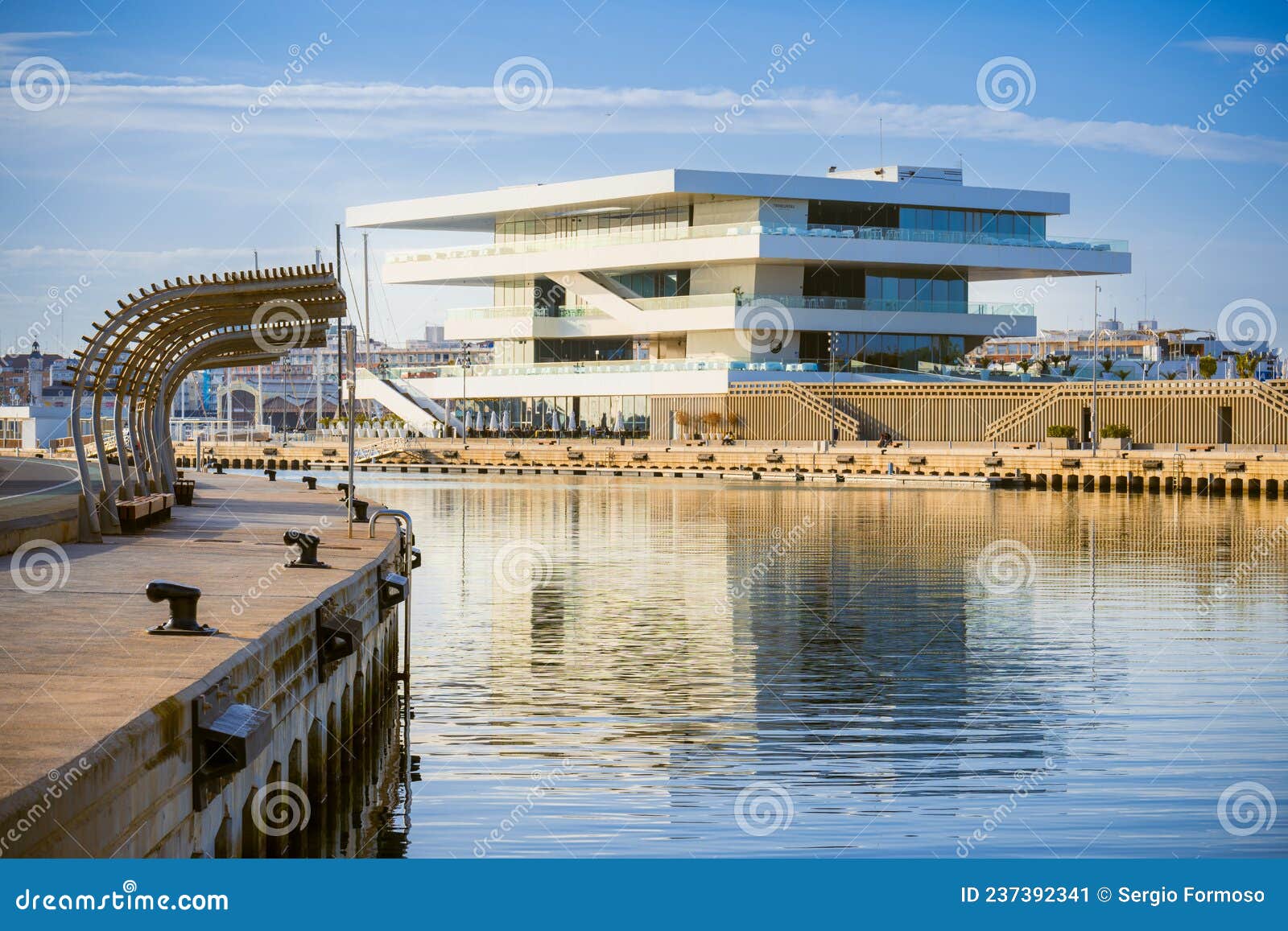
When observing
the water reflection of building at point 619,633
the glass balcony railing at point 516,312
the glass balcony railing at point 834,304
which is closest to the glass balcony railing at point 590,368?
the glass balcony railing at point 516,312

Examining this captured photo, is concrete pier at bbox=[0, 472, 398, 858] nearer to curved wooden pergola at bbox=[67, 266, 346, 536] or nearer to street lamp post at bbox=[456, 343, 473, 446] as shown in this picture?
curved wooden pergola at bbox=[67, 266, 346, 536]

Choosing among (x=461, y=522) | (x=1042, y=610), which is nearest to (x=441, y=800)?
(x=1042, y=610)

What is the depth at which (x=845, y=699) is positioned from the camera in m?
24.4

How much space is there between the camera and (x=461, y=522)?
200 ft

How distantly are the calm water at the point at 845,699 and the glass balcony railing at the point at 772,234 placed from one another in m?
58.9

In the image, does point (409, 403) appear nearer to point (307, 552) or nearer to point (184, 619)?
point (307, 552)

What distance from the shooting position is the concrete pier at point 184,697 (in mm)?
10047

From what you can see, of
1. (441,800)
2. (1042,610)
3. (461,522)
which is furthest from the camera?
(461,522)

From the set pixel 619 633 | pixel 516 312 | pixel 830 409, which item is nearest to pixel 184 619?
pixel 619 633

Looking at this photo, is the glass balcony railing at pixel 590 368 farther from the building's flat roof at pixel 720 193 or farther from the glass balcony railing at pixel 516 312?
the building's flat roof at pixel 720 193

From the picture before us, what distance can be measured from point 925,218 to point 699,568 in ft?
243

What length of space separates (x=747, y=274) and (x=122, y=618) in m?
95.9

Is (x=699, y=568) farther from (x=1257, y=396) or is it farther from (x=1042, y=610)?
(x=1257, y=396)

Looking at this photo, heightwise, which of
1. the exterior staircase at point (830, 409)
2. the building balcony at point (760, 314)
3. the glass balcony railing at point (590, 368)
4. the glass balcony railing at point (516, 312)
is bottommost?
the exterior staircase at point (830, 409)
